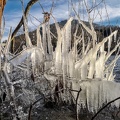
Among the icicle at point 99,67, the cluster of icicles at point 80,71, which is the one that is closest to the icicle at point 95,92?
the cluster of icicles at point 80,71

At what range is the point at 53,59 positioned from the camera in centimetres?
133

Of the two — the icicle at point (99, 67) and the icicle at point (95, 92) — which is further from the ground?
the icicle at point (99, 67)

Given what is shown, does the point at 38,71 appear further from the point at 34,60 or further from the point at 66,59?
the point at 66,59

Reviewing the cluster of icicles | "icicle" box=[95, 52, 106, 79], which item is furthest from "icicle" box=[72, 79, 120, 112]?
"icicle" box=[95, 52, 106, 79]

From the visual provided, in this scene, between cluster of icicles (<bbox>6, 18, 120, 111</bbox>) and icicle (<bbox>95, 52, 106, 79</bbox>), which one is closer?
cluster of icicles (<bbox>6, 18, 120, 111</bbox>)

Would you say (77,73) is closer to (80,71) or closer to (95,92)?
(80,71)

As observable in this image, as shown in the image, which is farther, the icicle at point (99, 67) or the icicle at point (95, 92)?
the icicle at point (99, 67)

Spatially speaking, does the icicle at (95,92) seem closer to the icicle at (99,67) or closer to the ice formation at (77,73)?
the ice formation at (77,73)

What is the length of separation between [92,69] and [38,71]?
0.91 ft

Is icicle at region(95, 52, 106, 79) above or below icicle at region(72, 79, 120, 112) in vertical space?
above

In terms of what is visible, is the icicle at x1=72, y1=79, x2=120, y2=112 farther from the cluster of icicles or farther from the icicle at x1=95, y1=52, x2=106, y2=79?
the icicle at x1=95, y1=52, x2=106, y2=79

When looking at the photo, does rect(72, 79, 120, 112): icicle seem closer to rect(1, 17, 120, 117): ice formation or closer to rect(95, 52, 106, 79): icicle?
rect(1, 17, 120, 117): ice formation

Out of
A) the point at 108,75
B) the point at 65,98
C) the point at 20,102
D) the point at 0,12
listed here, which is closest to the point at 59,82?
the point at 65,98

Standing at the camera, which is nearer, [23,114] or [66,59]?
[23,114]
